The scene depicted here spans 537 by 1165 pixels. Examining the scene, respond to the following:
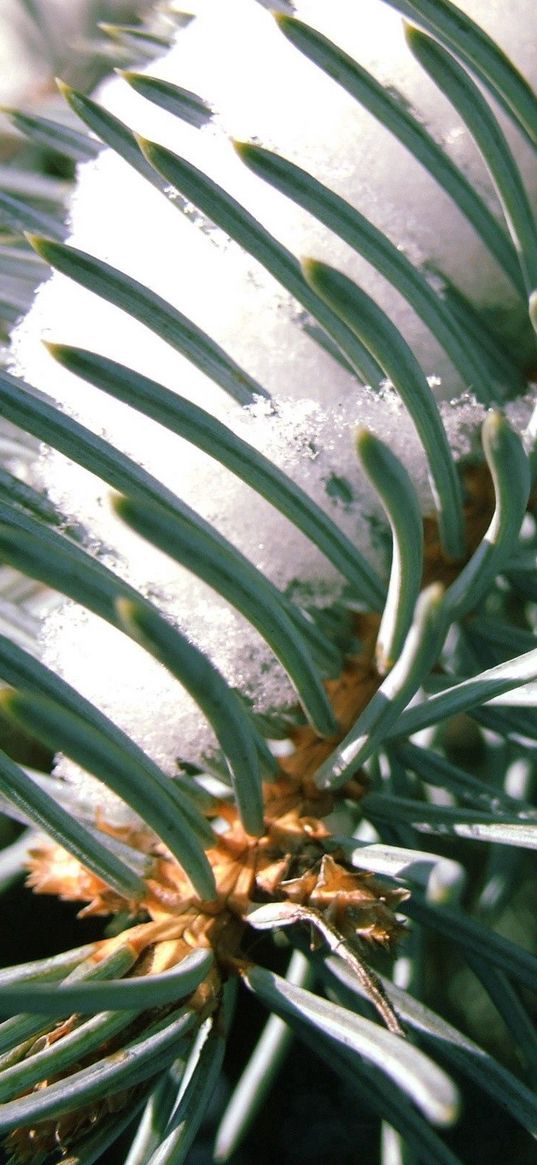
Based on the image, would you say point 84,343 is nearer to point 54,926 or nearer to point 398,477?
point 398,477

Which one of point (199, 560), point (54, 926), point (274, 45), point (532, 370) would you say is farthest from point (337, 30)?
point (54, 926)

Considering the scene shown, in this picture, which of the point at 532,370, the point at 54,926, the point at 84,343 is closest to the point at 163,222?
the point at 84,343

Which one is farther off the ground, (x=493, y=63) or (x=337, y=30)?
(x=337, y=30)

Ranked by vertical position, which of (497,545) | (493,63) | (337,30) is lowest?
(497,545)

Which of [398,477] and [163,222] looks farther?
[163,222]

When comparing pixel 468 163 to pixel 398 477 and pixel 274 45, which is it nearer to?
pixel 274 45

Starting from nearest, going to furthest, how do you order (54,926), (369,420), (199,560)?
1. (199,560)
2. (369,420)
3. (54,926)

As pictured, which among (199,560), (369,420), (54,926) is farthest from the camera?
(54,926)
